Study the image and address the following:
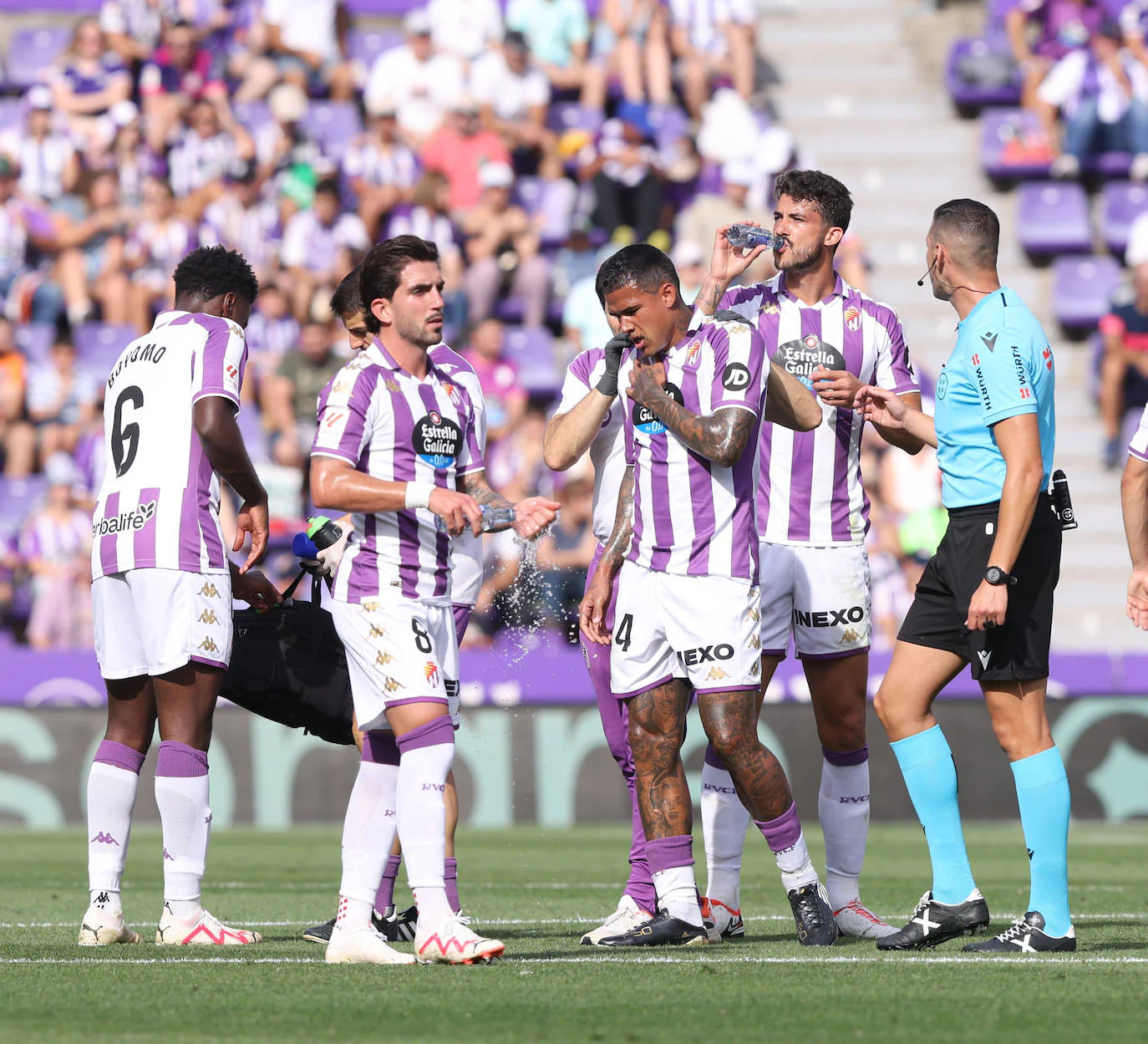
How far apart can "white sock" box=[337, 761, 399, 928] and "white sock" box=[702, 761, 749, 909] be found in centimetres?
141

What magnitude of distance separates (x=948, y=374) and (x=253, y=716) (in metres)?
7.75

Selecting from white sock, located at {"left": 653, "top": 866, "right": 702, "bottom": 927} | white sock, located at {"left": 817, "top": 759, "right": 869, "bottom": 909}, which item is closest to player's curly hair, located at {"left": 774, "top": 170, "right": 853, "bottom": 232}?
white sock, located at {"left": 817, "top": 759, "right": 869, "bottom": 909}

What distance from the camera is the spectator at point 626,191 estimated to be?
707 inches

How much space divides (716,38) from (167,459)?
46.6 ft

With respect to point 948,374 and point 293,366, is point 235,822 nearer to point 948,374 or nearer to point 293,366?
point 293,366

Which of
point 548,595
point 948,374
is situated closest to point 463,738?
point 548,595

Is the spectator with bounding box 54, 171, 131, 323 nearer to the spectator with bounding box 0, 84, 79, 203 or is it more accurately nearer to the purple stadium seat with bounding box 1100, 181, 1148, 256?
the spectator with bounding box 0, 84, 79, 203

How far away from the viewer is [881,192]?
20.3m

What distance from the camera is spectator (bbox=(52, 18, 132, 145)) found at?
18.8 metres

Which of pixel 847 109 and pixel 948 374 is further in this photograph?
pixel 847 109

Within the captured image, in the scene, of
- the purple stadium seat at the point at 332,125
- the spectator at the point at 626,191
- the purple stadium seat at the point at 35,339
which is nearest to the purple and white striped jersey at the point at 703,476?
the spectator at the point at 626,191

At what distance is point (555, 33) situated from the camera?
1973cm

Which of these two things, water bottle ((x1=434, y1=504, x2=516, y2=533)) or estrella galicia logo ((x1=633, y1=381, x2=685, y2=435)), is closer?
water bottle ((x1=434, y1=504, x2=516, y2=533))

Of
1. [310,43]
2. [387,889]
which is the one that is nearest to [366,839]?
[387,889]
